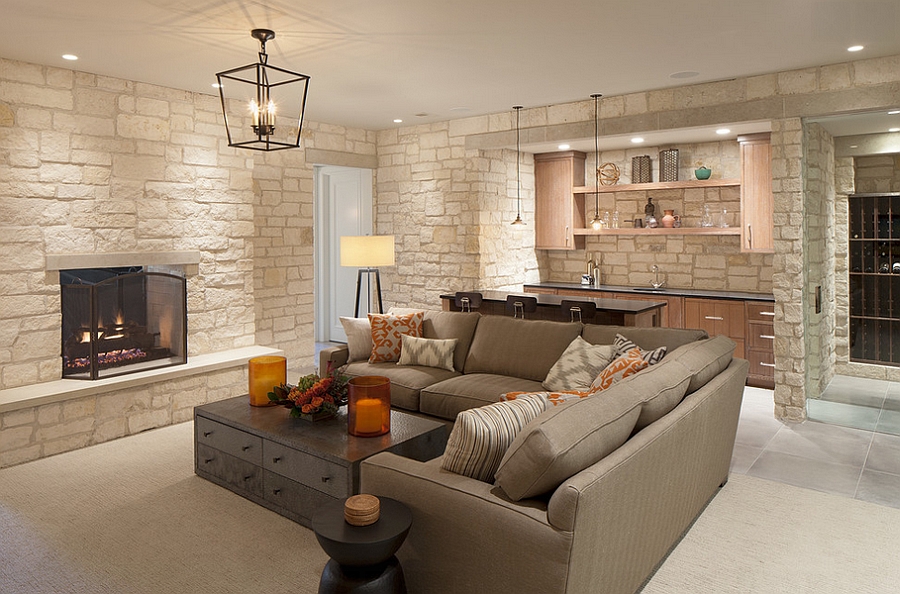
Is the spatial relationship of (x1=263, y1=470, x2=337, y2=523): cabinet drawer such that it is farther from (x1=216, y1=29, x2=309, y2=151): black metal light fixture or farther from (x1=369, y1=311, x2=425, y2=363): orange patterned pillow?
(x1=216, y1=29, x2=309, y2=151): black metal light fixture

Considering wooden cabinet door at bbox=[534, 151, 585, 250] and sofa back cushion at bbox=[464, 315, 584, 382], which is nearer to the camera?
sofa back cushion at bbox=[464, 315, 584, 382]

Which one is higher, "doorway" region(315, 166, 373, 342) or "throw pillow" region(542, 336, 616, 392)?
"doorway" region(315, 166, 373, 342)

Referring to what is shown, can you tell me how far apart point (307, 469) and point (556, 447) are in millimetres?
1597

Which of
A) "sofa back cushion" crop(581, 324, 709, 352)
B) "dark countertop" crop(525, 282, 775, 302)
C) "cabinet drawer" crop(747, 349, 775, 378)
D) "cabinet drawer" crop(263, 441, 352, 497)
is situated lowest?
"cabinet drawer" crop(263, 441, 352, 497)

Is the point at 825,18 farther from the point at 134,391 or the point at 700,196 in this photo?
the point at 134,391

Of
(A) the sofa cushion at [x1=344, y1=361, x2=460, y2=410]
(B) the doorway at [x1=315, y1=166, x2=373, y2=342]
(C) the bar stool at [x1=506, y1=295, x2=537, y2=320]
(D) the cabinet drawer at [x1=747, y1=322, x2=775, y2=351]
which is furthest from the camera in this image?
(B) the doorway at [x1=315, y1=166, x2=373, y2=342]

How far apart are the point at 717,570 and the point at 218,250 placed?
4.68 m

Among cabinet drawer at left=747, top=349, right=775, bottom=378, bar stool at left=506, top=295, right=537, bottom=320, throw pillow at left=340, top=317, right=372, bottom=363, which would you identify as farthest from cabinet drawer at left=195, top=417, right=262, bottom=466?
cabinet drawer at left=747, top=349, right=775, bottom=378

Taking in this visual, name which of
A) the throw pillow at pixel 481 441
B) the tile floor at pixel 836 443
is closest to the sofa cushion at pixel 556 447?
the throw pillow at pixel 481 441

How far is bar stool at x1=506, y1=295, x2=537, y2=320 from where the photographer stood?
219 inches

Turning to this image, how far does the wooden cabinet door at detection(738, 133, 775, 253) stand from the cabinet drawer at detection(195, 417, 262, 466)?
199 inches

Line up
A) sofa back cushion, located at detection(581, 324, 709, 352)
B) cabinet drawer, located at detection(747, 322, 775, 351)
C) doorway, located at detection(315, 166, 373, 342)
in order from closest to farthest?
sofa back cushion, located at detection(581, 324, 709, 352) < cabinet drawer, located at detection(747, 322, 775, 351) < doorway, located at detection(315, 166, 373, 342)

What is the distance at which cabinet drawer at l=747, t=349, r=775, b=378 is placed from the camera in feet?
19.9

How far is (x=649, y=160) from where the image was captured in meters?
7.16
